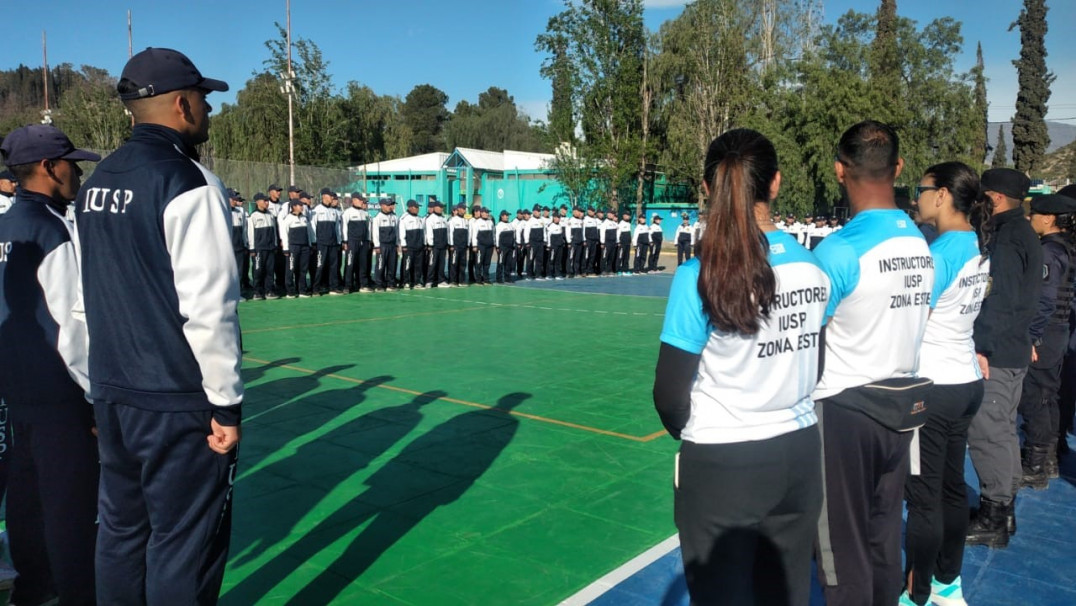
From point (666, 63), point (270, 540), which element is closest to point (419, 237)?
point (270, 540)

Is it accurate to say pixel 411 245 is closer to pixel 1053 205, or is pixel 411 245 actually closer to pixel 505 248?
pixel 505 248

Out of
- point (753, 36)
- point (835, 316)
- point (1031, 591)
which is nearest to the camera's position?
point (835, 316)

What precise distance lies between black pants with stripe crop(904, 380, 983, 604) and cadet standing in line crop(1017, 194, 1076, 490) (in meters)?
1.78

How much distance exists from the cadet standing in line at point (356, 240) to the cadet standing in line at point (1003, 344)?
13.5m

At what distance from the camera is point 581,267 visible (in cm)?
2244

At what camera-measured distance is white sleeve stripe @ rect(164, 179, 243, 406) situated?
7.75ft

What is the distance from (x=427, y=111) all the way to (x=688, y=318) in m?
103

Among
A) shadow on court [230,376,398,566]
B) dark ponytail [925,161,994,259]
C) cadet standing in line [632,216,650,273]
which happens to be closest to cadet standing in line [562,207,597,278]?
cadet standing in line [632,216,650,273]

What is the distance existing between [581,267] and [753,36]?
2648 centimetres

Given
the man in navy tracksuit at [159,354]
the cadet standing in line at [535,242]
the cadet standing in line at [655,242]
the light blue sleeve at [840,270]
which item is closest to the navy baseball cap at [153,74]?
the man in navy tracksuit at [159,354]

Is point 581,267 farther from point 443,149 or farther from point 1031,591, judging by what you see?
point 443,149

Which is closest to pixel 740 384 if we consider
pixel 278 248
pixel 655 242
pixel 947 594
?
pixel 947 594

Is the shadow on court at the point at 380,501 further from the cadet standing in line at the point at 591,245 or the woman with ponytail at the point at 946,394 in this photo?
the cadet standing in line at the point at 591,245

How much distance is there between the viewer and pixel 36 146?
10.3 feet
